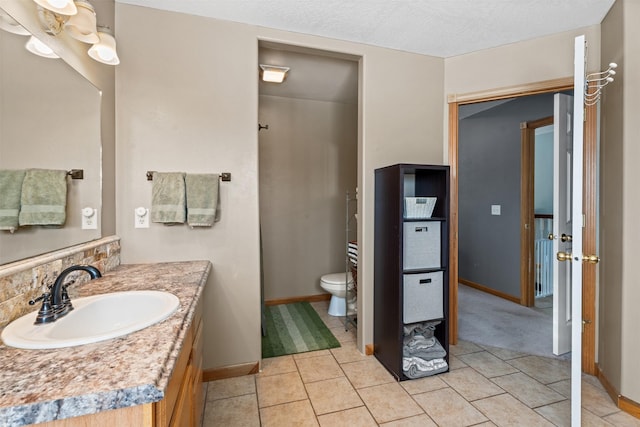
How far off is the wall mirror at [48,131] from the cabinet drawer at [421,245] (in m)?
1.85

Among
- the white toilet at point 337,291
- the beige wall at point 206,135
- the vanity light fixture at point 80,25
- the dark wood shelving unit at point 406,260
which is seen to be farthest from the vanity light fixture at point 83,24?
the white toilet at point 337,291

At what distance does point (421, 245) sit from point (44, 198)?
6.72 ft

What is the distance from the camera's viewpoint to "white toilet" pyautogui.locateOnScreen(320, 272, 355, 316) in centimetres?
318

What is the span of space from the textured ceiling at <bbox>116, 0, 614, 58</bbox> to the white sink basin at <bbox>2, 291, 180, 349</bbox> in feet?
5.78

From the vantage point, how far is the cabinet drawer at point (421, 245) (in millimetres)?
2152

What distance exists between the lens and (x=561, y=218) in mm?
2430

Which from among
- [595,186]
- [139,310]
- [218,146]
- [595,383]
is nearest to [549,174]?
[595,186]

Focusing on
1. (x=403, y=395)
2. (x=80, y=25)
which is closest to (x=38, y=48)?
(x=80, y=25)

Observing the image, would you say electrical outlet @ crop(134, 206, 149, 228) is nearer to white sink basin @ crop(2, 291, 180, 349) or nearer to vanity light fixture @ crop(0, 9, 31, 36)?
white sink basin @ crop(2, 291, 180, 349)

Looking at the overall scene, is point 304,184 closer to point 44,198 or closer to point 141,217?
point 141,217

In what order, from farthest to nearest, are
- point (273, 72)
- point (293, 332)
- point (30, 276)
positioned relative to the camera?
1. point (293, 332)
2. point (273, 72)
3. point (30, 276)

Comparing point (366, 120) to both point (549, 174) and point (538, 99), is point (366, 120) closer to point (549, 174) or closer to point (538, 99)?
point (538, 99)

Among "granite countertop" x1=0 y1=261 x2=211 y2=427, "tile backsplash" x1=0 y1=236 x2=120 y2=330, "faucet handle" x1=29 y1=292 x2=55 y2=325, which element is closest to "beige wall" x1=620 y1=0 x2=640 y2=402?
"granite countertop" x1=0 y1=261 x2=211 y2=427

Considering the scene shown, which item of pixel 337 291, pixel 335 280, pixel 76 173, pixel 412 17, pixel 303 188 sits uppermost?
pixel 412 17
